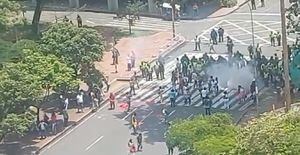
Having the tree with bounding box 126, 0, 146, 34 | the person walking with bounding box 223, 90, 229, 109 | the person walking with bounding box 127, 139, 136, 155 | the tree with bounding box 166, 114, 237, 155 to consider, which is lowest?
the person walking with bounding box 127, 139, 136, 155

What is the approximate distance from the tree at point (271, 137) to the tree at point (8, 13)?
122ft

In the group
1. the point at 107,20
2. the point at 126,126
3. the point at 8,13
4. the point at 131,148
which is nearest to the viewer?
the point at 131,148

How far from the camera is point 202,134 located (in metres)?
35.7

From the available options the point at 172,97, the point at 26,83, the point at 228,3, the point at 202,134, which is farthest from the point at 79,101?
the point at 228,3

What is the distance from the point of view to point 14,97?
155 feet

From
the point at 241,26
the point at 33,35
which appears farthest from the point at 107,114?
the point at 241,26

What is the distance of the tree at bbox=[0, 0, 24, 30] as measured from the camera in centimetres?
A: 6315

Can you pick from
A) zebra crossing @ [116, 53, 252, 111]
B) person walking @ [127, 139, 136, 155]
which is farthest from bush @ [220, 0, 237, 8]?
person walking @ [127, 139, 136, 155]

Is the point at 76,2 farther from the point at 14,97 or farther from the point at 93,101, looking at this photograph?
the point at 14,97

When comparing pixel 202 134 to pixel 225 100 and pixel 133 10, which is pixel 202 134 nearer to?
pixel 225 100

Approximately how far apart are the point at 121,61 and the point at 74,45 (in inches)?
419

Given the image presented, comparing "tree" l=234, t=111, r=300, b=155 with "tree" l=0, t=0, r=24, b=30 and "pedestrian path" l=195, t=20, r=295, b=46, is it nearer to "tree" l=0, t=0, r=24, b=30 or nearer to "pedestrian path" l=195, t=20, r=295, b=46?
"pedestrian path" l=195, t=20, r=295, b=46

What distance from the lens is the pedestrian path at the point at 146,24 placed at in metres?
73.1

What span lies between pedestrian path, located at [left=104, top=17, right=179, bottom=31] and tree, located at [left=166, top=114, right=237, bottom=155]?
35.8 m
